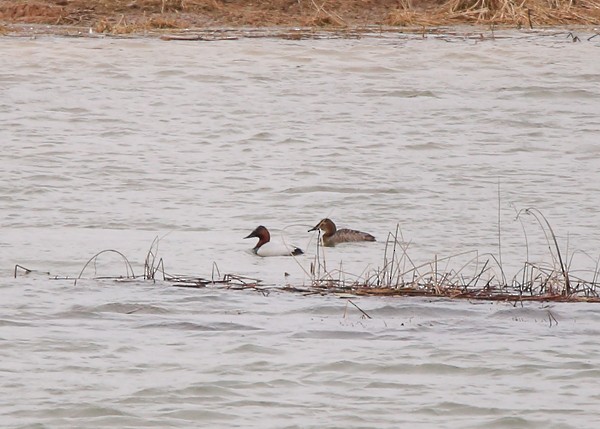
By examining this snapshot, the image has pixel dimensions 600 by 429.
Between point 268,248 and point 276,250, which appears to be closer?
point 276,250

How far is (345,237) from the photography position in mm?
12539

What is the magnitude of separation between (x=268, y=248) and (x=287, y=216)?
2399 millimetres

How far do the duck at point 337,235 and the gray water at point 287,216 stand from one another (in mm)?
172

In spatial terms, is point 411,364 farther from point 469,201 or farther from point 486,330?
point 469,201

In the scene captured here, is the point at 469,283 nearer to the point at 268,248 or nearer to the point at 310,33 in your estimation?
the point at 268,248

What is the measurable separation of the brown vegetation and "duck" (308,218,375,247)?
13.4 m

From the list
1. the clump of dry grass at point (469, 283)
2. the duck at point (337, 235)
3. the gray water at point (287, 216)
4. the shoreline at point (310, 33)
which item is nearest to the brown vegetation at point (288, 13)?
the shoreline at point (310, 33)

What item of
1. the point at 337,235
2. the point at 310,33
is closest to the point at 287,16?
the point at 310,33

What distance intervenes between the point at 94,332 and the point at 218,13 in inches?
725

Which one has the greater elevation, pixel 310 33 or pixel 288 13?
pixel 288 13

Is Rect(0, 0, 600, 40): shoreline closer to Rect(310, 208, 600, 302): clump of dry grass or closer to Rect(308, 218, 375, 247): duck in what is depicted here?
Rect(308, 218, 375, 247): duck

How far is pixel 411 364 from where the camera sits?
8.50 m

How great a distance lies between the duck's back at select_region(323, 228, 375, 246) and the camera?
12492 millimetres

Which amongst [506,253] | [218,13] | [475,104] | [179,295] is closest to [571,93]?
[475,104]
